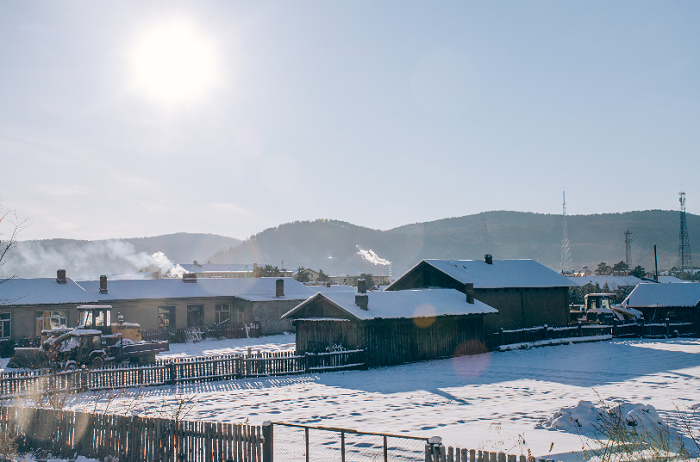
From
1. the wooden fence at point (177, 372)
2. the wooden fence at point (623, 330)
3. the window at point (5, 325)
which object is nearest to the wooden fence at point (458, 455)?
the wooden fence at point (177, 372)

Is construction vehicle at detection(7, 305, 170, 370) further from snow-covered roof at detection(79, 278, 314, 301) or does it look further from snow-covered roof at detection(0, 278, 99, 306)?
snow-covered roof at detection(79, 278, 314, 301)

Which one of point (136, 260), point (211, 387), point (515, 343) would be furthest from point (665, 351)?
point (136, 260)

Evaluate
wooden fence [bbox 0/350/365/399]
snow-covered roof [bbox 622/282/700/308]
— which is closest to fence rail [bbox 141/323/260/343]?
wooden fence [bbox 0/350/365/399]

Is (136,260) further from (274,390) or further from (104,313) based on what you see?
(274,390)

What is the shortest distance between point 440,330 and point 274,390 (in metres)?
11.9

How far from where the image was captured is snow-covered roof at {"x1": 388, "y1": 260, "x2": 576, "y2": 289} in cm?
3828

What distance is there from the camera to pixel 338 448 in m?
11.9

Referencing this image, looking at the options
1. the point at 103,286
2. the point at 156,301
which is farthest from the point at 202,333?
the point at 103,286

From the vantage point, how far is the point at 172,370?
22562 millimetres

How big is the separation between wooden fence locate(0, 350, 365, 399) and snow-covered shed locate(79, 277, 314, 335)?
17.8 m

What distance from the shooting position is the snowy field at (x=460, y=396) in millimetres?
13336

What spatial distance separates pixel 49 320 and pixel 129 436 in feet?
97.3

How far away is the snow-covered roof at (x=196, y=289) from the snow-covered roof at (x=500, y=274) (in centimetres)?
1235

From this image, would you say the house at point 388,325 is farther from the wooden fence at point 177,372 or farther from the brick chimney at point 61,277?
the brick chimney at point 61,277
